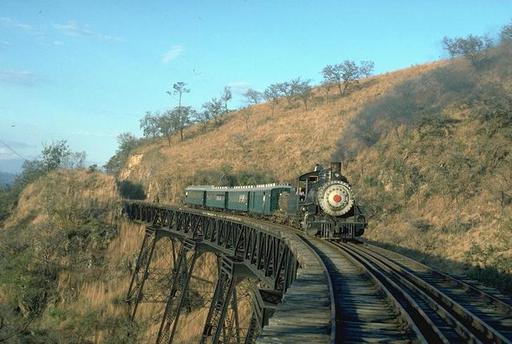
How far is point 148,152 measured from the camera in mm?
83125

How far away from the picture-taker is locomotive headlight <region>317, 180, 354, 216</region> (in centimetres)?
2102

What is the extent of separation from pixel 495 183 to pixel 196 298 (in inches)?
738

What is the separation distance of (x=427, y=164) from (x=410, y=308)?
24.8 metres

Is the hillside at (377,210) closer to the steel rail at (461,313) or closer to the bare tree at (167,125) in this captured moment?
the steel rail at (461,313)

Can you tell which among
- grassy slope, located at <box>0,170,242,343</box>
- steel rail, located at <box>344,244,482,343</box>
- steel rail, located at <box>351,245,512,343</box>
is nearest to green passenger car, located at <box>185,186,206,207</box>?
grassy slope, located at <box>0,170,242,343</box>

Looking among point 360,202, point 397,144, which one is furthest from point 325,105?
point 360,202

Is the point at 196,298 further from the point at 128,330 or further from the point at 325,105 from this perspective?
the point at 325,105

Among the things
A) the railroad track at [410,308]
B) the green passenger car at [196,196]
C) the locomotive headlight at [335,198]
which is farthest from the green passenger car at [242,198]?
the railroad track at [410,308]

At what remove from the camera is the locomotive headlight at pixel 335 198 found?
21016mm

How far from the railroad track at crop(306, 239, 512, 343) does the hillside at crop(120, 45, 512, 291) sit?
5915mm

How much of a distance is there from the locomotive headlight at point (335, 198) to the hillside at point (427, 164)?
177 inches

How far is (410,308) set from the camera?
9.04 meters

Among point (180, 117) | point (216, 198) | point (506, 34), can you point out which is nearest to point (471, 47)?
point (506, 34)

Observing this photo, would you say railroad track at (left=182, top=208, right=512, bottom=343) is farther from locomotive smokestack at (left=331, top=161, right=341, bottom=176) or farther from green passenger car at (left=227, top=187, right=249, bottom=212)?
green passenger car at (left=227, top=187, right=249, bottom=212)
